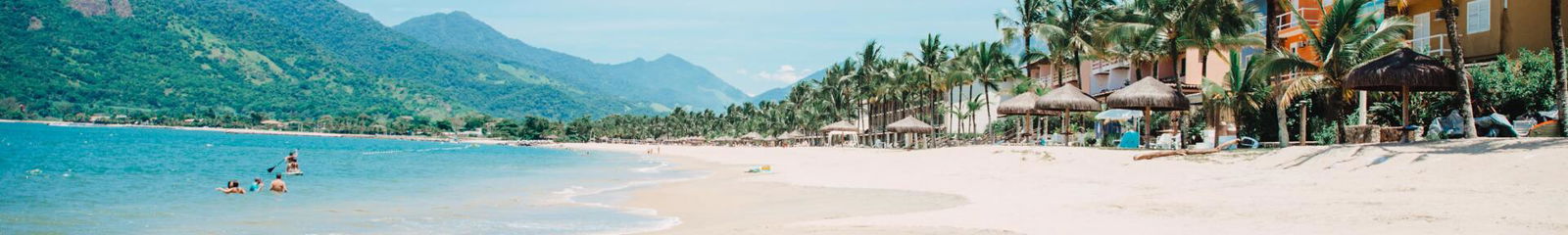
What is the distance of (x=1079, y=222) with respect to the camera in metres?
9.59

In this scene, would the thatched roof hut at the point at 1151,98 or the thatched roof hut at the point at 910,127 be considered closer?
the thatched roof hut at the point at 1151,98

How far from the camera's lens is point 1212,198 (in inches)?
432

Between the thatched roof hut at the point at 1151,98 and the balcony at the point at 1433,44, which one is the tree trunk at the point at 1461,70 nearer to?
the thatched roof hut at the point at 1151,98

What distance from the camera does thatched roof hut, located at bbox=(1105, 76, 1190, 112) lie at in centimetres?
2223

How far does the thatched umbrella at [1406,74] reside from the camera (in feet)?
53.3

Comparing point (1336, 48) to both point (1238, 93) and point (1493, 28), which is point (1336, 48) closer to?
point (1238, 93)

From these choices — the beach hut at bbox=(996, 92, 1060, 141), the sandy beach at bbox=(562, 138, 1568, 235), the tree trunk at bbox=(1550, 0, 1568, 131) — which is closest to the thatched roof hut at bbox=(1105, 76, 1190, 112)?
the sandy beach at bbox=(562, 138, 1568, 235)

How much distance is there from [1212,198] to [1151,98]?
39.0 feet

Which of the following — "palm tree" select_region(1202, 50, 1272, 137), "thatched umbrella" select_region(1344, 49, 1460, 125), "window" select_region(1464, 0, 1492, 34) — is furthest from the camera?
"palm tree" select_region(1202, 50, 1272, 137)

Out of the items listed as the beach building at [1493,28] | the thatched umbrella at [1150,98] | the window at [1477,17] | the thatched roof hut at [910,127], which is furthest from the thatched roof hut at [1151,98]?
the thatched roof hut at [910,127]

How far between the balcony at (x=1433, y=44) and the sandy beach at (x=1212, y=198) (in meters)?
9.80

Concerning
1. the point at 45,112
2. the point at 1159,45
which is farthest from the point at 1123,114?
the point at 45,112

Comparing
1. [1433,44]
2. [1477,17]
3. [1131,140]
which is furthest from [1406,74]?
[1433,44]

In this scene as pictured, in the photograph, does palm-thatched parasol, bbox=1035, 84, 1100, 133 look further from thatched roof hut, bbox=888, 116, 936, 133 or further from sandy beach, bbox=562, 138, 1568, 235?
thatched roof hut, bbox=888, 116, 936, 133
